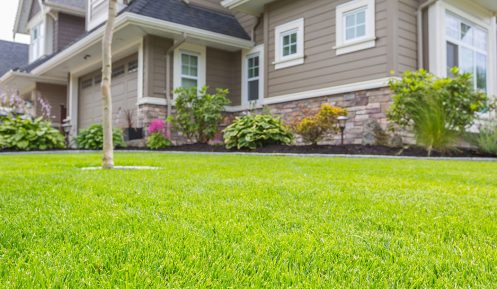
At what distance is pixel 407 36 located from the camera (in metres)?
7.56

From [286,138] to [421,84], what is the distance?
8.56 feet

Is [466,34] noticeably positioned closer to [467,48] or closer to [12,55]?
[467,48]

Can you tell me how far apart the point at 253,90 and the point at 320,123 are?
12.0 ft

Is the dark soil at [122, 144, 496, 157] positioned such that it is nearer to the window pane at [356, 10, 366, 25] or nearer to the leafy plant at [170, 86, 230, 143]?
the leafy plant at [170, 86, 230, 143]

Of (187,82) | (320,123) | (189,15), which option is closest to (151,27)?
(189,15)

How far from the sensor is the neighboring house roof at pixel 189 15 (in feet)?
29.6

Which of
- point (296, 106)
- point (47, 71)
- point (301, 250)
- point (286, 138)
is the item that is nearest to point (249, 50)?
point (296, 106)

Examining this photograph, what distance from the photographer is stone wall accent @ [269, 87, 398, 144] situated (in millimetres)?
7344

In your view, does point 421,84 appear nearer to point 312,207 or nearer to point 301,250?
point 312,207

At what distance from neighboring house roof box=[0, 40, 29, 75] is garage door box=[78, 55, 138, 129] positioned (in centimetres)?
741

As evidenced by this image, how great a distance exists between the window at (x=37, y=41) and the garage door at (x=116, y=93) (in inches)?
124

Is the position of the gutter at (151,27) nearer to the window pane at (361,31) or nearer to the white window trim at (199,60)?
the white window trim at (199,60)

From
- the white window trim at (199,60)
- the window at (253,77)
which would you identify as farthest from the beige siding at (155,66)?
the window at (253,77)

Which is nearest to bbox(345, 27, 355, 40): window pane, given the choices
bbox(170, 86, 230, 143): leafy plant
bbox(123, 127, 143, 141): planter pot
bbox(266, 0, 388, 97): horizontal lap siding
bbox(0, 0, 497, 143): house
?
bbox(0, 0, 497, 143): house
